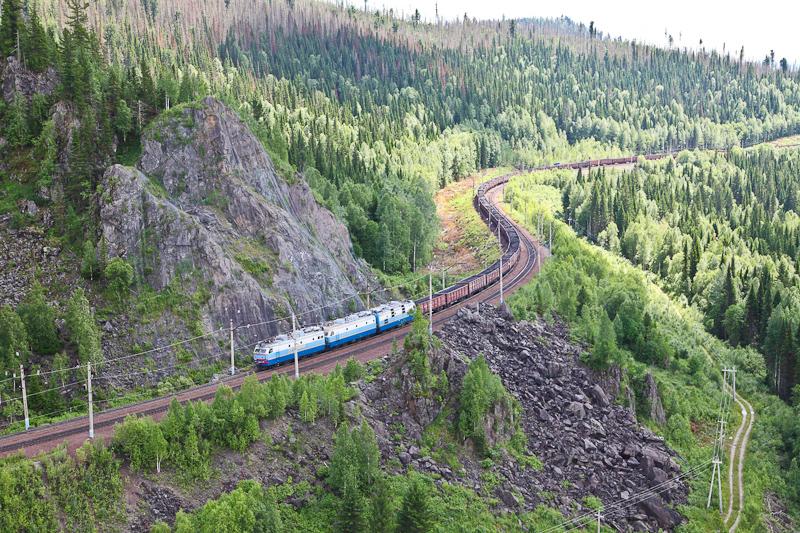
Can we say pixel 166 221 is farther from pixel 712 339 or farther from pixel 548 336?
pixel 712 339

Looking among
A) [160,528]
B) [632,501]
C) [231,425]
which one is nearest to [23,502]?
[160,528]

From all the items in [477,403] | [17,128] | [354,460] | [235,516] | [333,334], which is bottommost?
[477,403]

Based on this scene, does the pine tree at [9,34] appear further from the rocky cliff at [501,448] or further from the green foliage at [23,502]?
the green foliage at [23,502]

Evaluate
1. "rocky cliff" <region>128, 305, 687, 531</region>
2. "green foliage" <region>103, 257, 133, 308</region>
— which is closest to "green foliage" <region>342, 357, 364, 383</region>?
"rocky cliff" <region>128, 305, 687, 531</region>

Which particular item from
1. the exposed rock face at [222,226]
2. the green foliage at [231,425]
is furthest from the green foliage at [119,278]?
the green foliage at [231,425]

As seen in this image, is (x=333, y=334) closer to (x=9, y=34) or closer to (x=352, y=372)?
(x=352, y=372)

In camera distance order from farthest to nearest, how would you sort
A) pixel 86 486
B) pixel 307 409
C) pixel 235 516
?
pixel 307 409, pixel 235 516, pixel 86 486

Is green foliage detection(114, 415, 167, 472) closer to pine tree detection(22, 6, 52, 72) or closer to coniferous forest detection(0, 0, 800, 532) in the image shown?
coniferous forest detection(0, 0, 800, 532)
